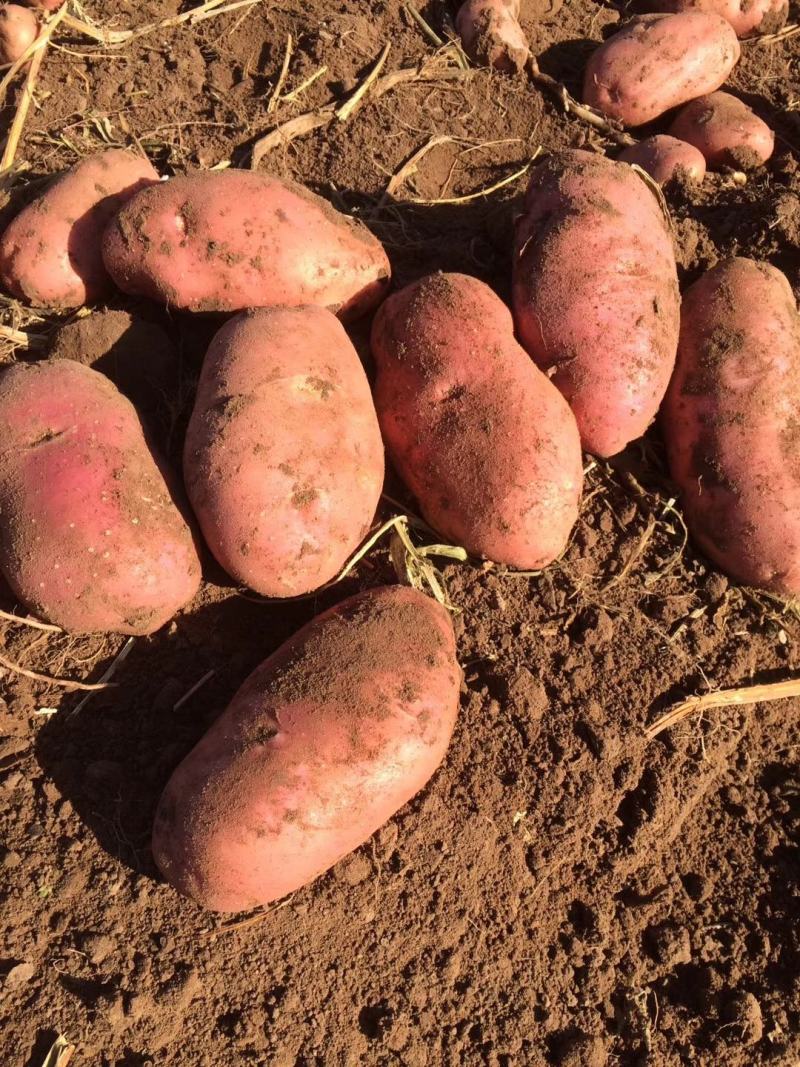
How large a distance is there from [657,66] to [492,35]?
57cm

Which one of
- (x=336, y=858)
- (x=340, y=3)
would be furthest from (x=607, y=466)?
(x=340, y=3)

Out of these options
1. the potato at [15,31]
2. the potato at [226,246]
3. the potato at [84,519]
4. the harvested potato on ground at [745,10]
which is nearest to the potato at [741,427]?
the potato at [226,246]

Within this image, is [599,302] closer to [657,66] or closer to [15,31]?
[657,66]

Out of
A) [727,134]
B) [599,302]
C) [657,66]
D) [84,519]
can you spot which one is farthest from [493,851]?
[657,66]

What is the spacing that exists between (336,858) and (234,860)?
22 centimetres

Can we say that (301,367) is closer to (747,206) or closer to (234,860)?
(234,860)

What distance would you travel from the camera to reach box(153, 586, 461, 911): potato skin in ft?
5.08

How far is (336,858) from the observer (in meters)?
1.64

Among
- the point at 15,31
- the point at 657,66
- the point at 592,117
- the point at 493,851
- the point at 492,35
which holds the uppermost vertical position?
the point at 15,31

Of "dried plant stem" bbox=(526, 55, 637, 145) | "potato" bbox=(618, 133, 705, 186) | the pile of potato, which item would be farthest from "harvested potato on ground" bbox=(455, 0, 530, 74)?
the pile of potato

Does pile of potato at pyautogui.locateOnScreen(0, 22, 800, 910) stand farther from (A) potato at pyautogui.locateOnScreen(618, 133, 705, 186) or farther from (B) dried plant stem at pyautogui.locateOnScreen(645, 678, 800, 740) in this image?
(A) potato at pyautogui.locateOnScreen(618, 133, 705, 186)

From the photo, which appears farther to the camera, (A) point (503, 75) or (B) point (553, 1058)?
(A) point (503, 75)

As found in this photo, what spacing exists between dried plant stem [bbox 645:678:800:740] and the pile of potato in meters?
0.25

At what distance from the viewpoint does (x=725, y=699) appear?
75.3 inches
